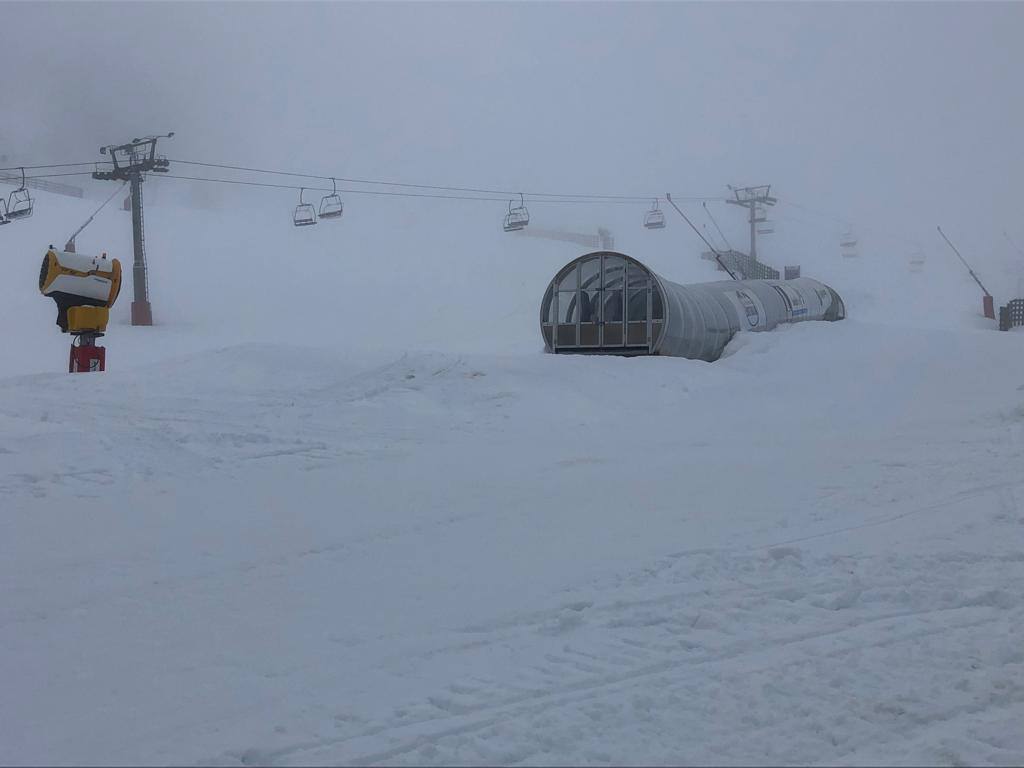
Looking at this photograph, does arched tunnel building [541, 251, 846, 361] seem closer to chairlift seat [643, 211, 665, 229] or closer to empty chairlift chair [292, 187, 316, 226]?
empty chairlift chair [292, 187, 316, 226]

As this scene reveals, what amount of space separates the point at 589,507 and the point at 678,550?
5.31 feet

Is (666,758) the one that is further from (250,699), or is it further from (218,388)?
(218,388)

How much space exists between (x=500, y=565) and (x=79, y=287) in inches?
468

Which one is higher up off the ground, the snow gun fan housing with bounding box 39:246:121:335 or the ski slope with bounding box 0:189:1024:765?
the snow gun fan housing with bounding box 39:246:121:335

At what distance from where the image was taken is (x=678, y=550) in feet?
22.7

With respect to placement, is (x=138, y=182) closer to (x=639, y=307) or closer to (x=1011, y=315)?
(x=639, y=307)

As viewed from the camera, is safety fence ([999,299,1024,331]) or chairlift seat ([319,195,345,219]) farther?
safety fence ([999,299,1024,331])

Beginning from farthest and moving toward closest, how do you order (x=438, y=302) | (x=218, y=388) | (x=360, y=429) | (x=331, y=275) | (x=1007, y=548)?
(x=331, y=275), (x=438, y=302), (x=218, y=388), (x=360, y=429), (x=1007, y=548)

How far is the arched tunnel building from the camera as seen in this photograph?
20.2m

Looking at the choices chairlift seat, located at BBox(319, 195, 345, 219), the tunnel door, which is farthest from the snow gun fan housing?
chairlift seat, located at BBox(319, 195, 345, 219)

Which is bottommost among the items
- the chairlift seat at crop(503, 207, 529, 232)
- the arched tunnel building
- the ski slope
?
the ski slope

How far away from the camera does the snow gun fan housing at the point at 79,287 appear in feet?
51.0

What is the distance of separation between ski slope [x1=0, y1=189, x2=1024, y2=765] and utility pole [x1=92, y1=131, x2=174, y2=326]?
790 inches

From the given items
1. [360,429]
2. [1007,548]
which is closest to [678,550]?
[1007,548]
